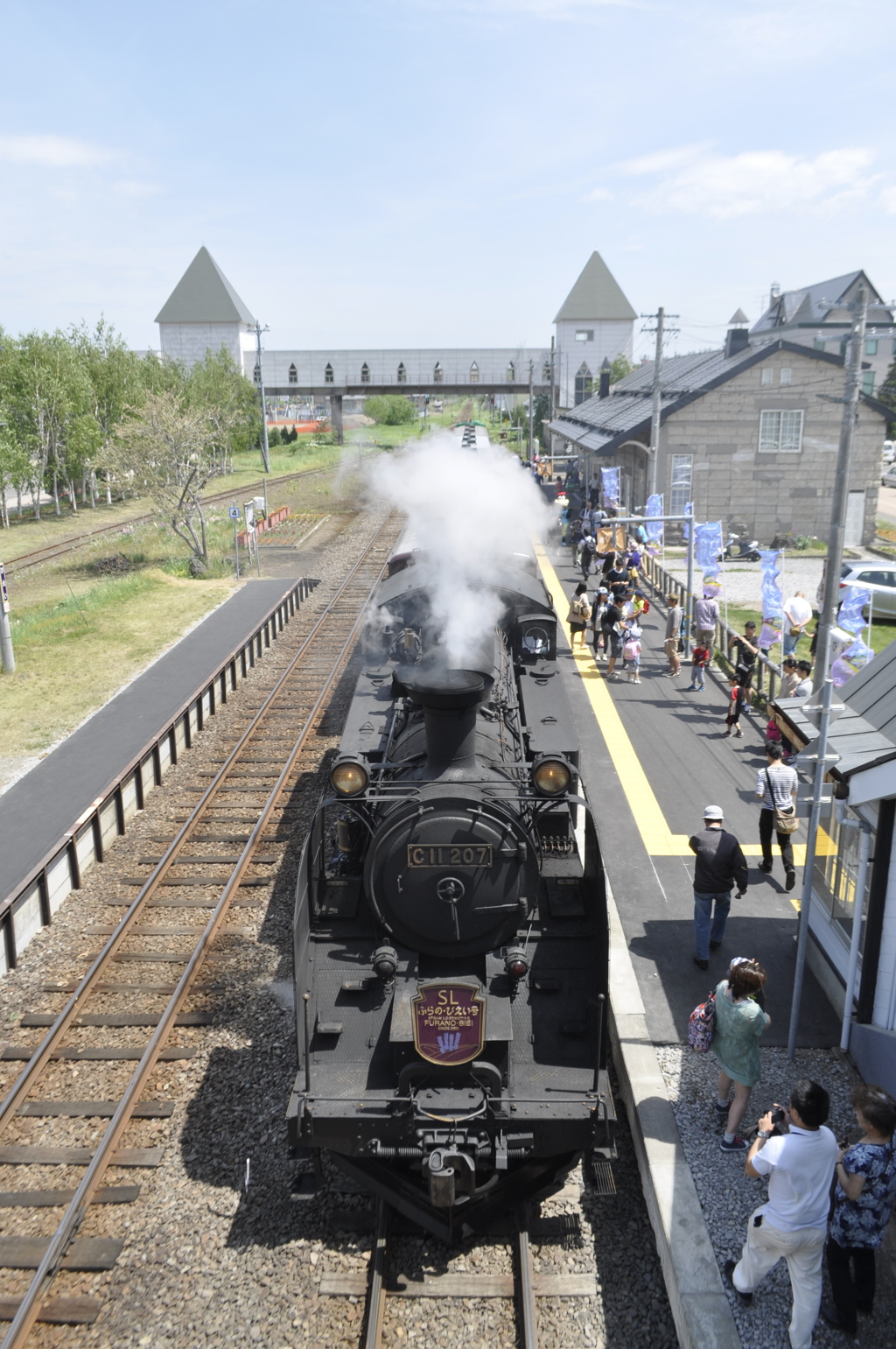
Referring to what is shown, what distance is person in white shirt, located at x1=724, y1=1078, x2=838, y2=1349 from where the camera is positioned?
5027mm

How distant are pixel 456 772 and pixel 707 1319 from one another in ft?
12.5

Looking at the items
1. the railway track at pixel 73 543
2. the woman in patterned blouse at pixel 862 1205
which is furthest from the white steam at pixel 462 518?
the railway track at pixel 73 543

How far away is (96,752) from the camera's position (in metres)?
14.4

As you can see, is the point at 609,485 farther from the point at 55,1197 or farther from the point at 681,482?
the point at 55,1197

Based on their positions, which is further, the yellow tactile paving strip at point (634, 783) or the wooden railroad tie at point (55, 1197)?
the yellow tactile paving strip at point (634, 783)

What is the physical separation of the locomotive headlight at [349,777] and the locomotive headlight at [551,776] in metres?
1.34

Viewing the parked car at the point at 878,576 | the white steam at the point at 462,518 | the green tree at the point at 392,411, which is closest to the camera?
the white steam at the point at 462,518

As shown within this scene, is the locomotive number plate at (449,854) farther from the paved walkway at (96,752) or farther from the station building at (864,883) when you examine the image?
the paved walkway at (96,752)

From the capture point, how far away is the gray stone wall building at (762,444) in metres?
29.5

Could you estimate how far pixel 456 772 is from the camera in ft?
23.7

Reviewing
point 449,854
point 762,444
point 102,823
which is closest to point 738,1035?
point 449,854

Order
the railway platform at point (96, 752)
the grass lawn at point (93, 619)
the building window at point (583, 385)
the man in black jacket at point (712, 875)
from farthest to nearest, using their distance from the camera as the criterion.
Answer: the building window at point (583, 385)
the grass lawn at point (93, 619)
the railway platform at point (96, 752)
the man in black jacket at point (712, 875)

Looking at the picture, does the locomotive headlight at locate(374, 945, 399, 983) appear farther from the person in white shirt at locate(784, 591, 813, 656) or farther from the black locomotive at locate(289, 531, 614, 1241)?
the person in white shirt at locate(784, 591, 813, 656)

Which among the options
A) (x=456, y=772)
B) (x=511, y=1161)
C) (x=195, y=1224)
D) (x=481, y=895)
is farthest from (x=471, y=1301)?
(x=456, y=772)
